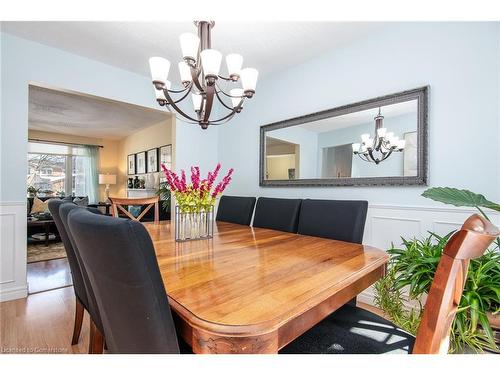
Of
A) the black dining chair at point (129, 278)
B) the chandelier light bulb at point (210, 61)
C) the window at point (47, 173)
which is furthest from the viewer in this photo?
the window at point (47, 173)

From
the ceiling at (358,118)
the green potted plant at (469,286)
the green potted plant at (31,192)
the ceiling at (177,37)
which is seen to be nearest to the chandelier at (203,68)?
the ceiling at (177,37)

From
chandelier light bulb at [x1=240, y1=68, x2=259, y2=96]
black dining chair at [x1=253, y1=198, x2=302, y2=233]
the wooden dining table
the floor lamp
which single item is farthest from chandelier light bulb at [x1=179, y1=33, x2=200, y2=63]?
the floor lamp

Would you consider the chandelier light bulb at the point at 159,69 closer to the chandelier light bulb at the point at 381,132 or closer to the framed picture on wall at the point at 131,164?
the chandelier light bulb at the point at 381,132

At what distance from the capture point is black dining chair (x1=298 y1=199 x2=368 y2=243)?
1624mm

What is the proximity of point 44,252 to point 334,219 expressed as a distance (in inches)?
161

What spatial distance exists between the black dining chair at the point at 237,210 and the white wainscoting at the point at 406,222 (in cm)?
106

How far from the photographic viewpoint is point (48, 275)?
278 cm

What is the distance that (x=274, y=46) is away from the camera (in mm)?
2357

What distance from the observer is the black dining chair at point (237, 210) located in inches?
91.9

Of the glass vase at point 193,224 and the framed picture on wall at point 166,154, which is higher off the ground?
the framed picture on wall at point 166,154

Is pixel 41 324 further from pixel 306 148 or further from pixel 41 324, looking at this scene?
pixel 306 148

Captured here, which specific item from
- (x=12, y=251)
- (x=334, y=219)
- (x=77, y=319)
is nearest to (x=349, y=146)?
(x=334, y=219)

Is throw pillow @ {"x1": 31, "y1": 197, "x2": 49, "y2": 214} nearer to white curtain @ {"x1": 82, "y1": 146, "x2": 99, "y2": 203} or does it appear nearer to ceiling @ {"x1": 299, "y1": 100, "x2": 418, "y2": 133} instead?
white curtain @ {"x1": 82, "y1": 146, "x2": 99, "y2": 203}
